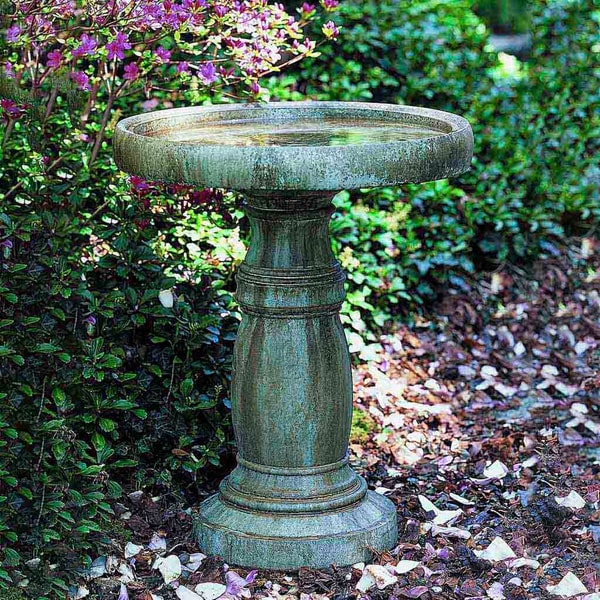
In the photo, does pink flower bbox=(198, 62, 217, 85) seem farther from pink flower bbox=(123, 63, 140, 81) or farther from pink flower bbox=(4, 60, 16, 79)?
pink flower bbox=(4, 60, 16, 79)

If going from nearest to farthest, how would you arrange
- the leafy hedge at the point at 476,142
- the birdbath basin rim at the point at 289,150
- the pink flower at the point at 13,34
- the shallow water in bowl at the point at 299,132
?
the birdbath basin rim at the point at 289,150, the shallow water in bowl at the point at 299,132, the pink flower at the point at 13,34, the leafy hedge at the point at 476,142

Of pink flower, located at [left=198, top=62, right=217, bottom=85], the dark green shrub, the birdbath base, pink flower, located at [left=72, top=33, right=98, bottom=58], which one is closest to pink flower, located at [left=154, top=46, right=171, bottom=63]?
pink flower, located at [left=198, top=62, right=217, bottom=85]

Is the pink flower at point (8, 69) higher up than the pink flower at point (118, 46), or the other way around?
the pink flower at point (118, 46)

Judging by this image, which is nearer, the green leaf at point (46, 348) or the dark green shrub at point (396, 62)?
the green leaf at point (46, 348)

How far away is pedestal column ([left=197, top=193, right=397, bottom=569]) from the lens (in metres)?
3.22

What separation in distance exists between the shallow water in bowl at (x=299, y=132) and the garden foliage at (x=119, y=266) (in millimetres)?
330

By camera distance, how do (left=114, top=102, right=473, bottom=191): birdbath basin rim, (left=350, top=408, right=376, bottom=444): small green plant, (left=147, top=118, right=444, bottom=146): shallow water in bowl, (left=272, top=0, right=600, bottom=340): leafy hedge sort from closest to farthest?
(left=114, top=102, right=473, bottom=191): birdbath basin rim → (left=147, top=118, right=444, bottom=146): shallow water in bowl → (left=350, top=408, right=376, bottom=444): small green plant → (left=272, top=0, right=600, bottom=340): leafy hedge

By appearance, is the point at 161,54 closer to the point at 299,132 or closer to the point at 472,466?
the point at 299,132

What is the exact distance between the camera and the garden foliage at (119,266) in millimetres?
3205

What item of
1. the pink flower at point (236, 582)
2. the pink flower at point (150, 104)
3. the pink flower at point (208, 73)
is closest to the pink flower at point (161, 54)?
the pink flower at point (208, 73)

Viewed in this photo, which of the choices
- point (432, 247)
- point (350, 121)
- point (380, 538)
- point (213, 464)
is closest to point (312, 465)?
point (380, 538)

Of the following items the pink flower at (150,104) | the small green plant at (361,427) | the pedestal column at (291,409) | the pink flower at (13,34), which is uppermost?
the pink flower at (13,34)

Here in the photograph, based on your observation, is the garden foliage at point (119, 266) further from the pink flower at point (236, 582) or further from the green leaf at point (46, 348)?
the pink flower at point (236, 582)

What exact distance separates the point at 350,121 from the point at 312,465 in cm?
121
